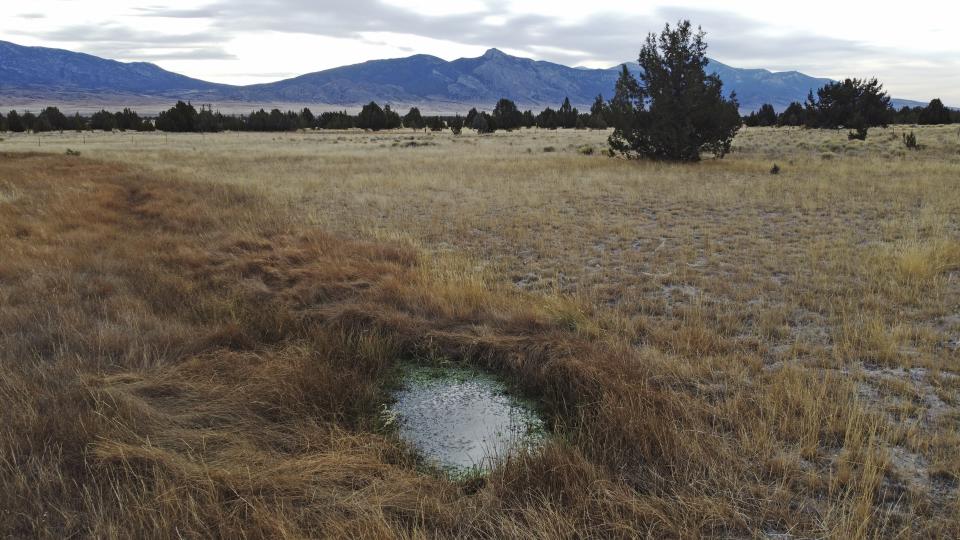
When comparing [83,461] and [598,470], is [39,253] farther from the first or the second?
[598,470]

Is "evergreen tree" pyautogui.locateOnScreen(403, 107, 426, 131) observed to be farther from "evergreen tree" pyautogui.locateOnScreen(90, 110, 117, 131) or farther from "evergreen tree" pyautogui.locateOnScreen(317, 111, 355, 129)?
"evergreen tree" pyautogui.locateOnScreen(90, 110, 117, 131)

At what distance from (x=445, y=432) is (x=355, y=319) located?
212cm

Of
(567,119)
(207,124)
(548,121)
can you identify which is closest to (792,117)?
(567,119)

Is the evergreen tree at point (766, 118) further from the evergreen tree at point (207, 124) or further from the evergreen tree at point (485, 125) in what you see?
the evergreen tree at point (207, 124)

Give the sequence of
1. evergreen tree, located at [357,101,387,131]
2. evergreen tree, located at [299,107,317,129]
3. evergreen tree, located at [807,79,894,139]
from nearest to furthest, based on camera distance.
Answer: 1. evergreen tree, located at [807,79,894,139]
2. evergreen tree, located at [357,101,387,131]
3. evergreen tree, located at [299,107,317,129]

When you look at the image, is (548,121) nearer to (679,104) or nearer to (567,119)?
(567,119)

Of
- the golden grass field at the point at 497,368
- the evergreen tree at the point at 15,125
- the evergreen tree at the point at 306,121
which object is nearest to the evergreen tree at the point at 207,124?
the evergreen tree at the point at 306,121

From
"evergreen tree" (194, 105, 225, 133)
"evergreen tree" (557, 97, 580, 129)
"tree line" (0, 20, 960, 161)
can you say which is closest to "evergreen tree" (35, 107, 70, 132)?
"tree line" (0, 20, 960, 161)

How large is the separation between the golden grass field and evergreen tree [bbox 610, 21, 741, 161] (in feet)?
32.5

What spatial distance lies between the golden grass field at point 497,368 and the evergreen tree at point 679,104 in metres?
9.92

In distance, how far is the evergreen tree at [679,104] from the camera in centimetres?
2059

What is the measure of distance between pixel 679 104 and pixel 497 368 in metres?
18.3

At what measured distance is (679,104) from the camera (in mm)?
20766

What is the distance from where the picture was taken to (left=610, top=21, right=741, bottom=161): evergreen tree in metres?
20.6
